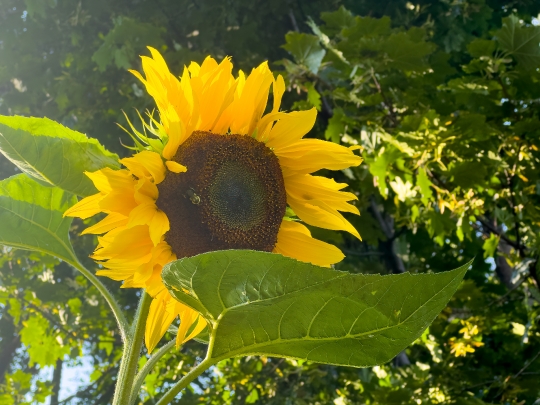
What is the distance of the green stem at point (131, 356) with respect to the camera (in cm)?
50

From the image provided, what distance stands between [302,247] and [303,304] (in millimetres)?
259

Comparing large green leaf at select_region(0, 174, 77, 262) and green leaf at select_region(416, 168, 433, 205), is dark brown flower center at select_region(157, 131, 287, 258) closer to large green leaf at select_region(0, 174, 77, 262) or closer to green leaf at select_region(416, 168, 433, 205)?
large green leaf at select_region(0, 174, 77, 262)

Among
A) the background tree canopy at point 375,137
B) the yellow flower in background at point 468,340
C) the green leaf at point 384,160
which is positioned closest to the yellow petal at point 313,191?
the background tree canopy at point 375,137

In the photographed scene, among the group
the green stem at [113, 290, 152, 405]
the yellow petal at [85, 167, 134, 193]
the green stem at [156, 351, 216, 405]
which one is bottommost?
the green stem at [156, 351, 216, 405]

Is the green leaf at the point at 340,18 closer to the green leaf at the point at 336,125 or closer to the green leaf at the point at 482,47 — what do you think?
the green leaf at the point at 336,125

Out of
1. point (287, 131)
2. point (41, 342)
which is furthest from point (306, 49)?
point (41, 342)

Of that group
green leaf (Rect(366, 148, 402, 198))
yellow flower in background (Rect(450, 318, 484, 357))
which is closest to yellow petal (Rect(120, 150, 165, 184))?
green leaf (Rect(366, 148, 402, 198))

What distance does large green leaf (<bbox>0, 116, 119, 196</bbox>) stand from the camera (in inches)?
21.2

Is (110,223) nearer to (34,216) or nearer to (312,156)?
(34,216)

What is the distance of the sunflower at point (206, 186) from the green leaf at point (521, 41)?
3.39ft

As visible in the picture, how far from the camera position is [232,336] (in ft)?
1.48

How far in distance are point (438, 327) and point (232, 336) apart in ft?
7.32

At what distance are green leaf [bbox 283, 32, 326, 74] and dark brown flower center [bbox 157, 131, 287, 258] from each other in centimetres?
101

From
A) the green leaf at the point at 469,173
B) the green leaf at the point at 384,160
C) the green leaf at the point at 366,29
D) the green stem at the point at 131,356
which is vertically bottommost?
the green stem at the point at 131,356
